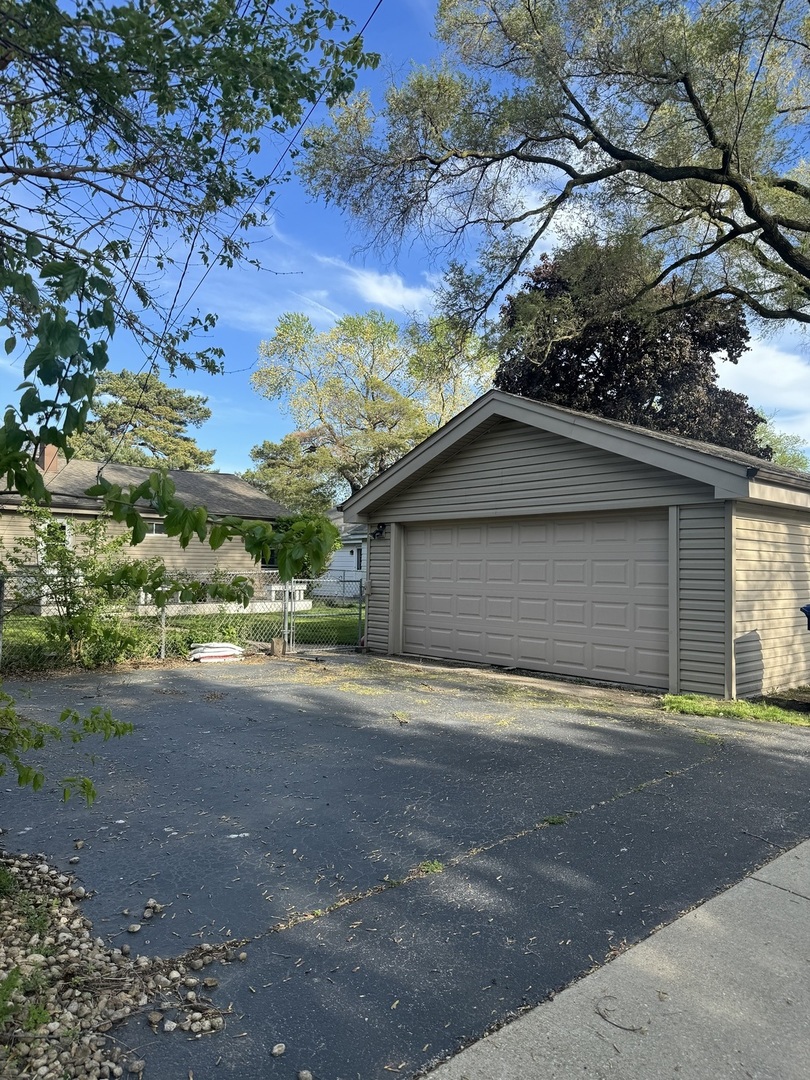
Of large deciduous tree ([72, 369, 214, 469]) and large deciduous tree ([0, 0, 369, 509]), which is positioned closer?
large deciduous tree ([0, 0, 369, 509])

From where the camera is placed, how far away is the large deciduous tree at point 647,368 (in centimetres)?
1873

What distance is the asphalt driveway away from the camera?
229 centimetres

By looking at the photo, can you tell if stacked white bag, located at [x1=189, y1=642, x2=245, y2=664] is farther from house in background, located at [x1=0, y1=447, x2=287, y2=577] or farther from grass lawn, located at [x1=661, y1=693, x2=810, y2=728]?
grass lawn, located at [x1=661, y1=693, x2=810, y2=728]

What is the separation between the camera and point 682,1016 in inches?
89.6

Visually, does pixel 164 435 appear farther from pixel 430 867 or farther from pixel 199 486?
pixel 430 867

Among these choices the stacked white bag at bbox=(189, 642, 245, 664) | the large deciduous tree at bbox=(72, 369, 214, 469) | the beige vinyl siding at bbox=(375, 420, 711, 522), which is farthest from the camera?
the large deciduous tree at bbox=(72, 369, 214, 469)

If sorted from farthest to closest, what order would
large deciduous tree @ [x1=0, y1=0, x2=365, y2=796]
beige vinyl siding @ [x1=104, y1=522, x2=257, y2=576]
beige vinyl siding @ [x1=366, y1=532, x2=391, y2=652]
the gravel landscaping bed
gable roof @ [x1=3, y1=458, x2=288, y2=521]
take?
beige vinyl siding @ [x1=104, y1=522, x2=257, y2=576], gable roof @ [x1=3, y1=458, x2=288, y2=521], beige vinyl siding @ [x1=366, y1=532, x2=391, y2=652], large deciduous tree @ [x1=0, y1=0, x2=365, y2=796], the gravel landscaping bed

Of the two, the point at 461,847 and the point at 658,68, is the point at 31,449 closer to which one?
the point at 461,847

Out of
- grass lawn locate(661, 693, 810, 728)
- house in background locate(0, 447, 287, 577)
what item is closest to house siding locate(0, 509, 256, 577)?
house in background locate(0, 447, 287, 577)

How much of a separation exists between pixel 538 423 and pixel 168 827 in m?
7.23

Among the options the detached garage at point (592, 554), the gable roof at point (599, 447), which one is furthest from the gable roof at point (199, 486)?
the detached garage at point (592, 554)

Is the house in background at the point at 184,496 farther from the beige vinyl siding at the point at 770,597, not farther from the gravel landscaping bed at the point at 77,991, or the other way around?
the gravel landscaping bed at the point at 77,991

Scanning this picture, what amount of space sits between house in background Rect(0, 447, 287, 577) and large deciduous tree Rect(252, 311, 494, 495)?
4304mm

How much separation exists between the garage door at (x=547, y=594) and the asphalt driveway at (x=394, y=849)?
195 centimetres
